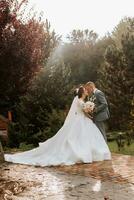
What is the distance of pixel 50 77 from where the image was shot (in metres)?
20.1

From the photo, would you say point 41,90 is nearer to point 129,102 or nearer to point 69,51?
point 129,102

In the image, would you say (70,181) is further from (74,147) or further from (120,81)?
(120,81)

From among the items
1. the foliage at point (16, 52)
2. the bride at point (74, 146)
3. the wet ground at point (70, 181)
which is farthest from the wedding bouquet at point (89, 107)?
the foliage at point (16, 52)

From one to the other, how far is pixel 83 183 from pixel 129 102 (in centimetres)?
1702

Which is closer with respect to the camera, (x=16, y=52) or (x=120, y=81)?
(x=16, y=52)

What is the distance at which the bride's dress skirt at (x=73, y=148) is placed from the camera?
1273 centimetres

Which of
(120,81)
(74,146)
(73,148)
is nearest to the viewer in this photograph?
(73,148)

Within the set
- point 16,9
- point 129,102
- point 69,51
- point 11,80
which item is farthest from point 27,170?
point 69,51

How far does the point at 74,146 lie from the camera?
13102mm

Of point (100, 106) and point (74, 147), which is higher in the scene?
point (100, 106)

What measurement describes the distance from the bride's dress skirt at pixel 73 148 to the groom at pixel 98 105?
35 cm

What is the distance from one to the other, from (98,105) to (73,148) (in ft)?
5.85

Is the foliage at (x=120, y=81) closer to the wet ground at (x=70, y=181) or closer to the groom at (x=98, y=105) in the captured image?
the groom at (x=98, y=105)

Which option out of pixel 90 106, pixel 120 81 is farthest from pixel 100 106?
pixel 120 81
